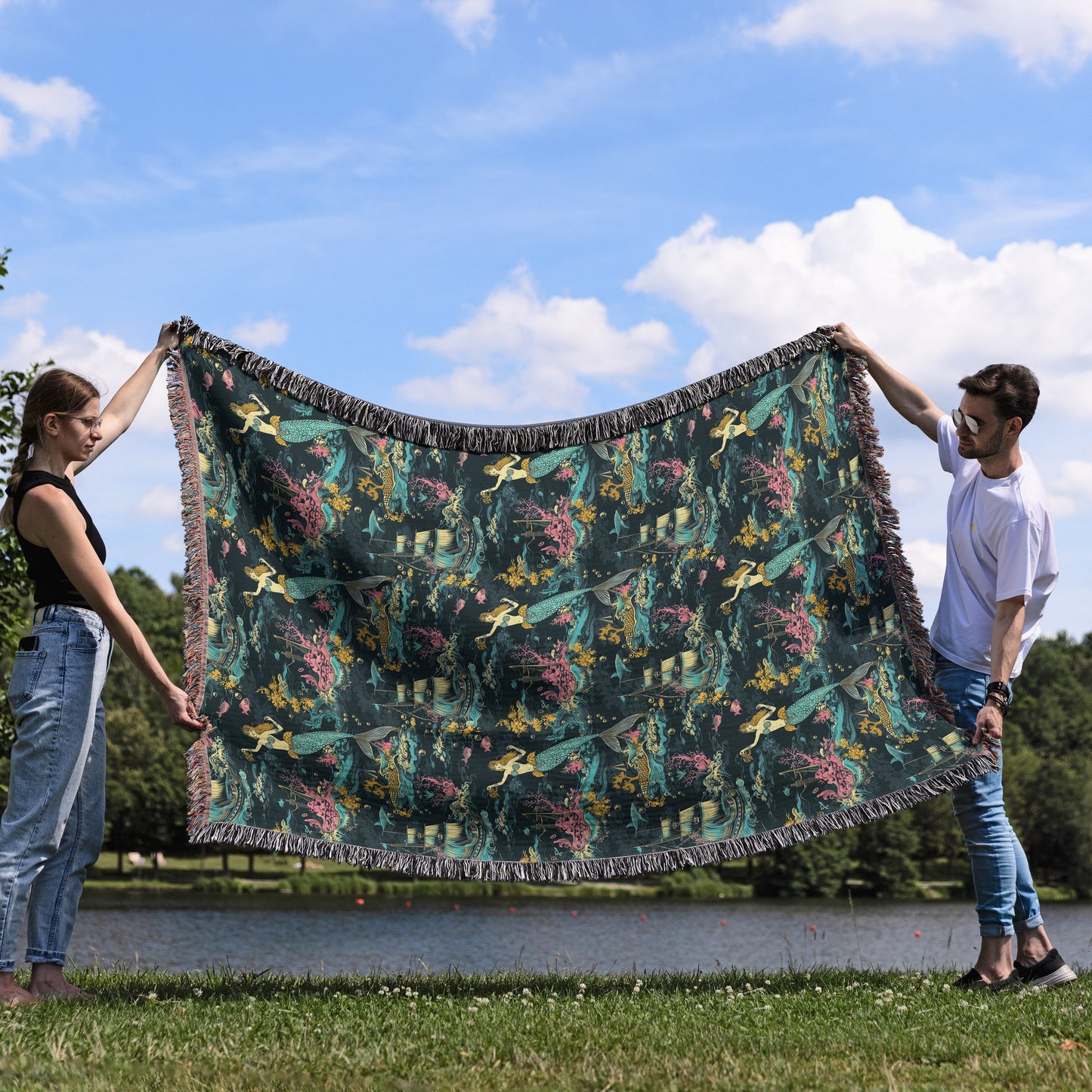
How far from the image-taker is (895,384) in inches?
249

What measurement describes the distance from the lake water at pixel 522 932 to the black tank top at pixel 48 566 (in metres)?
19.2

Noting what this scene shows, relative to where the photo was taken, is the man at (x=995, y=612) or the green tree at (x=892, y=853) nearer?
the man at (x=995, y=612)

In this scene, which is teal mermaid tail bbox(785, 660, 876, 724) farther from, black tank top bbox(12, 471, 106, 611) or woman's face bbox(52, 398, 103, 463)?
woman's face bbox(52, 398, 103, 463)

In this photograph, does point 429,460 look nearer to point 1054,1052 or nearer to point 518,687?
point 518,687

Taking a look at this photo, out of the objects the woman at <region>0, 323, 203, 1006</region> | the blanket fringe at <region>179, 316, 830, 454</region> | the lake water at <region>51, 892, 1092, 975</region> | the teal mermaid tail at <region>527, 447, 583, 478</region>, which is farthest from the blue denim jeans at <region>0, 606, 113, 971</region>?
the lake water at <region>51, 892, 1092, 975</region>

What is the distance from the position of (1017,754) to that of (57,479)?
66.5 m

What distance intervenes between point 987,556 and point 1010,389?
831 mm

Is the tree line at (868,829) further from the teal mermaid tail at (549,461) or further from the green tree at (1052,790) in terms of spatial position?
the teal mermaid tail at (549,461)

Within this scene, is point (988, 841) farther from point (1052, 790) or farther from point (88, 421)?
point (1052, 790)

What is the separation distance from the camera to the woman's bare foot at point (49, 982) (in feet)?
17.4

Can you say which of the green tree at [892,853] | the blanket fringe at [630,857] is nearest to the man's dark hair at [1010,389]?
the blanket fringe at [630,857]

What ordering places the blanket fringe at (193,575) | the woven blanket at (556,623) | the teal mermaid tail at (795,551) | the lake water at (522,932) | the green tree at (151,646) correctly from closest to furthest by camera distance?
1. the blanket fringe at (193,575)
2. the woven blanket at (556,623)
3. the teal mermaid tail at (795,551)
4. the lake water at (522,932)
5. the green tree at (151,646)

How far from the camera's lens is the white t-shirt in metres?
5.56

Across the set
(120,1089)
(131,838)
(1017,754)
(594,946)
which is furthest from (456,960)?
(1017,754)
